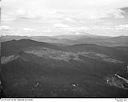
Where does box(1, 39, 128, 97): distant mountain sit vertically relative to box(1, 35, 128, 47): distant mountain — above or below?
below

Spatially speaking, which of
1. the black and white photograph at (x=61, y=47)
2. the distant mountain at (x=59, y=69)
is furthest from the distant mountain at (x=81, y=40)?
the distant mountain at (x=59, y=69)

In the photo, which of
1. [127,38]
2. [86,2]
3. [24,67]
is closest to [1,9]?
[24,67]

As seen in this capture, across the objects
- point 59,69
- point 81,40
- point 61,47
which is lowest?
point 59,69

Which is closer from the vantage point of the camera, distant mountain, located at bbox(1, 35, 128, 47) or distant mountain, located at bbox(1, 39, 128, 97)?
distant mountain, located at bbox(1, 39, 128, 97)

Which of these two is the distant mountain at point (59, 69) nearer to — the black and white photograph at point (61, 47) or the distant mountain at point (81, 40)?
the black and white photograph at point (61, 47)

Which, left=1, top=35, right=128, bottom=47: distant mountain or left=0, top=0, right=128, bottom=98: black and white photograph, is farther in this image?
left=1, top=35, right=128, bottom=47: distant mountain

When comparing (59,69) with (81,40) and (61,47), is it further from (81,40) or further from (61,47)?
(81,40)

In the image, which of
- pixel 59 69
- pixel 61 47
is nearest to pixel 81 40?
pixel 61 47

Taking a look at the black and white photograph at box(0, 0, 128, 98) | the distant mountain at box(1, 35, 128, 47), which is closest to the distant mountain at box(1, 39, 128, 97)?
the black and white photograph at box(0, 0, 128, 98)

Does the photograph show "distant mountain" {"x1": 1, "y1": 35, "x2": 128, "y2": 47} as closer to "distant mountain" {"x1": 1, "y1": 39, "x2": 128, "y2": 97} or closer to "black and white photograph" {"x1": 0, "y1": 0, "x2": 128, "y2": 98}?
"black and white photograph" {"x1": 0, "y1": 0, "x2": 128, "y2": 98}
